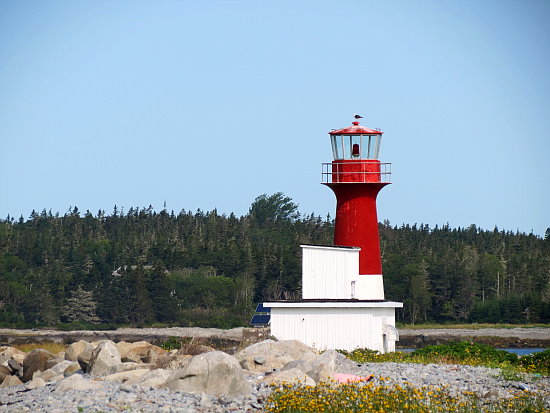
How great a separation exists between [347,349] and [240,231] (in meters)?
81.2

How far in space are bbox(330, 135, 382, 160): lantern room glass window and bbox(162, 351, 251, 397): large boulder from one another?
1540 centimetres

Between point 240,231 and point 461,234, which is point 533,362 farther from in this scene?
point 461,234

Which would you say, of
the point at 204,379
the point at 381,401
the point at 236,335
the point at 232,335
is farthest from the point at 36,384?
the point at 232,335

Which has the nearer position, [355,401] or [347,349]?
[355,401]

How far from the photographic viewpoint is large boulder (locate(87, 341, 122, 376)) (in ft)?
75.2

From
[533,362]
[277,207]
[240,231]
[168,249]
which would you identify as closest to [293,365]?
[533,362]

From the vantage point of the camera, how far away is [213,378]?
19.5 metres

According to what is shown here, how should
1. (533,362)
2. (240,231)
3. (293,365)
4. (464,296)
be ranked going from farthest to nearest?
(240,231)
(464,296)
(533,362)
(293,365)

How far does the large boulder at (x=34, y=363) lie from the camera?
2600 centimetres

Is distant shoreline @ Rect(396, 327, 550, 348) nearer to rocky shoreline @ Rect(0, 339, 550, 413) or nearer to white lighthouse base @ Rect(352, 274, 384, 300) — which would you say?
white lighthouse base @ Rect(352, 274, 384, 300)

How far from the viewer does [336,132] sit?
34250mm

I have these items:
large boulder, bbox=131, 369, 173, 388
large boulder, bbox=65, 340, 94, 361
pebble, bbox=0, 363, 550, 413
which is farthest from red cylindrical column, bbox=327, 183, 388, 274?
large boulder, bbox=131, 369, 173, 388

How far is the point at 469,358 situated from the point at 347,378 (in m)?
7.59

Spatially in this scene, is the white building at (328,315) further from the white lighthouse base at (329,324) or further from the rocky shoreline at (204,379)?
the rocky shoreline at (204,379)
